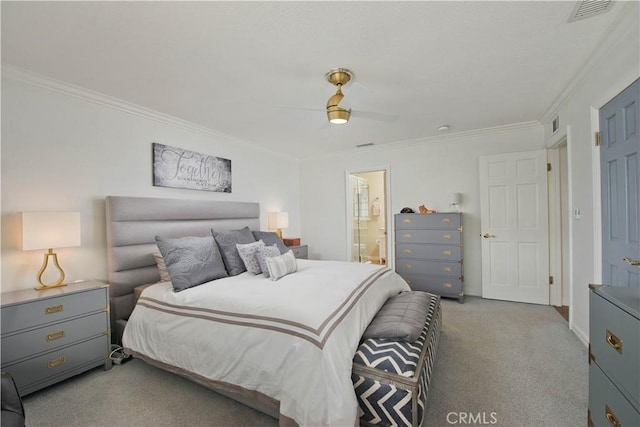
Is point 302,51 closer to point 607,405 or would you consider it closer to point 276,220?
point 607,405

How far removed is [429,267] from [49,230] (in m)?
4.23

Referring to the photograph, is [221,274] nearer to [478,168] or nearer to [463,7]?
[463,7]

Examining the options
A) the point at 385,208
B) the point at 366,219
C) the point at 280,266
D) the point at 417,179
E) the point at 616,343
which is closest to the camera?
the point at 616,343

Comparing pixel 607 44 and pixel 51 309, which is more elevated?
pixel 607 44

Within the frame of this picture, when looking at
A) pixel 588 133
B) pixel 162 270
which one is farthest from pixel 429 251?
pixel 162 270

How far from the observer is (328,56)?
212 cm

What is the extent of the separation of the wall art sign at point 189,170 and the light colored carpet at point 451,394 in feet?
6.28

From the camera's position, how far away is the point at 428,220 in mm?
4188

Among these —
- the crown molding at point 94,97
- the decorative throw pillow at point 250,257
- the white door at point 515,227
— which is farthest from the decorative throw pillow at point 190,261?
the white door at point 515,227

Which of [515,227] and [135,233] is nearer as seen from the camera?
[135,233]

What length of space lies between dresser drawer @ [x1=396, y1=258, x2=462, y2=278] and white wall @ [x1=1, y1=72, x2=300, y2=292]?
314 centimetres

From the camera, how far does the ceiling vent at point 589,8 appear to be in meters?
1.63

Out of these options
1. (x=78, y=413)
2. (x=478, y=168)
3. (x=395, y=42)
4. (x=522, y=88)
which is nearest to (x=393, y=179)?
(x=478, y=168)

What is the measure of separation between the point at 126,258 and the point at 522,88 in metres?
4.14
